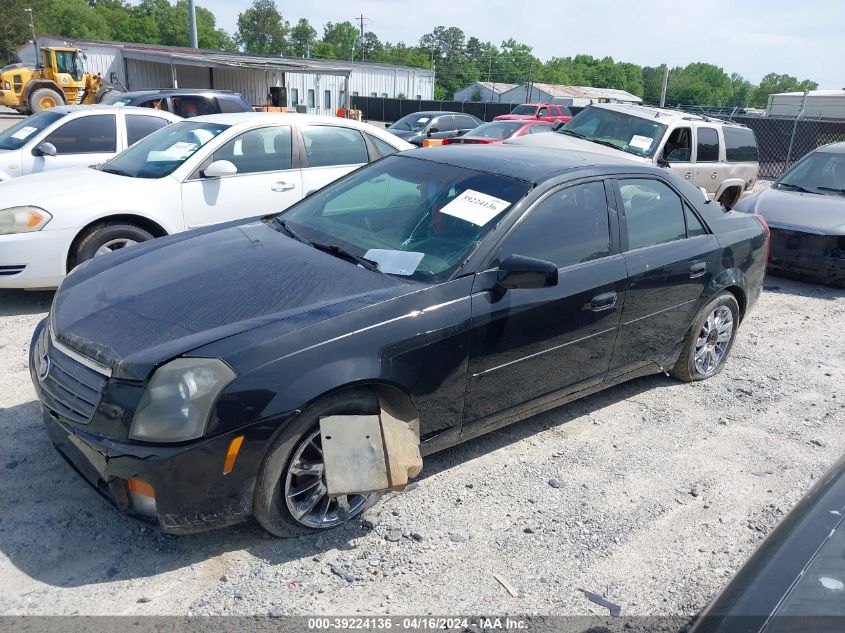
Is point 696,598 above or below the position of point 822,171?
below

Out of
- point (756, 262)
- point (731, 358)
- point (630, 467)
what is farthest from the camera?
point (731, 358)

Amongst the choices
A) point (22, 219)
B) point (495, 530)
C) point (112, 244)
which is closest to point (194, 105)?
point (112, 244)

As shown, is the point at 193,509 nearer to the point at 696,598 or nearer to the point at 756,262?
the point at 696,598

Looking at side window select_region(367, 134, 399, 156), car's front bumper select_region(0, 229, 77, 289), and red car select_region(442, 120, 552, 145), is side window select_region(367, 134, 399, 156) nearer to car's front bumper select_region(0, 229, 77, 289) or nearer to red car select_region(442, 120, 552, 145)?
car's front bumper select_region(0, 229, 77, 289)

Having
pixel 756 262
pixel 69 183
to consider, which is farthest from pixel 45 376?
pixel 756 262

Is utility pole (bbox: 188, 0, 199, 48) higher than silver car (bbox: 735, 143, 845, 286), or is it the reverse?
utility pole (bbox: 188, 0, 199, 48)

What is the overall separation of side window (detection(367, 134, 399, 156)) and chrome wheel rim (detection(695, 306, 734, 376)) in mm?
3768

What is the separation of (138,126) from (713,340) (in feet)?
22.3

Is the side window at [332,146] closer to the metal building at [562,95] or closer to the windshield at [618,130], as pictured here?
the windshield at [618,130]

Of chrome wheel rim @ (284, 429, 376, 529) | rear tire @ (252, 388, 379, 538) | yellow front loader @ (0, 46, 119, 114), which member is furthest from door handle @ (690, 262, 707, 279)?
yellow front loader @ (0, 46, 119, 114)

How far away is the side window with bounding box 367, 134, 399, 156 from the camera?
719cm

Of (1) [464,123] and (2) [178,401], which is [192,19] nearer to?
(1) [464,123]

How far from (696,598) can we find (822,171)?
7641 millimetres

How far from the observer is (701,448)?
4.13m
